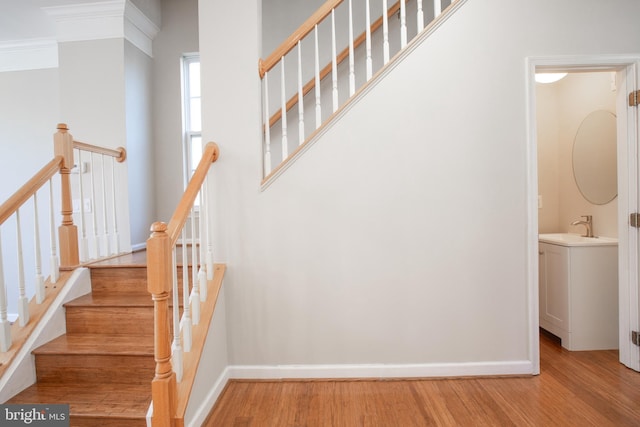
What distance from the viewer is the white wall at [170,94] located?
347cm

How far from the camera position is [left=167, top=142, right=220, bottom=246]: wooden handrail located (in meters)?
1.57

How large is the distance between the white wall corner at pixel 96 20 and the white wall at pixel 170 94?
1.09ft

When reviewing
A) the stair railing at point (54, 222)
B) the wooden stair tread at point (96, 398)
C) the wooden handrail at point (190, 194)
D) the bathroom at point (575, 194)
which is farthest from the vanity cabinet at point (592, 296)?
the stair railing at point (54, 222)

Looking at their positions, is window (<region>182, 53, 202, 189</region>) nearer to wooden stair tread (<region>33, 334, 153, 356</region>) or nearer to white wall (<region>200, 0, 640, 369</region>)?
white wall (<region>200, 0, 640, 369</region>)

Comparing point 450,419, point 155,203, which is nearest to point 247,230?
point 450,419

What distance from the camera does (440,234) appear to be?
7.23 ft

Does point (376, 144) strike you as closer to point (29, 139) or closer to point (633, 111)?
point (633, 111)

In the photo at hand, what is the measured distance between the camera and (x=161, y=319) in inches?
56.8

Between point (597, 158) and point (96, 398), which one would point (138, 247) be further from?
point (597, 158)

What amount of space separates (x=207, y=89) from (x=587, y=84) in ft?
10.8

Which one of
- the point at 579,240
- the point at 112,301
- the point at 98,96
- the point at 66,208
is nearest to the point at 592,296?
the point at 579,240

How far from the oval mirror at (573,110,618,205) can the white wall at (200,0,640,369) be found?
780mm

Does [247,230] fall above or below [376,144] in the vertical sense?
below

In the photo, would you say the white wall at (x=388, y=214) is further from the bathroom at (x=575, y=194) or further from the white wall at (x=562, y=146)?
the white wall at (x=562, y=146)
